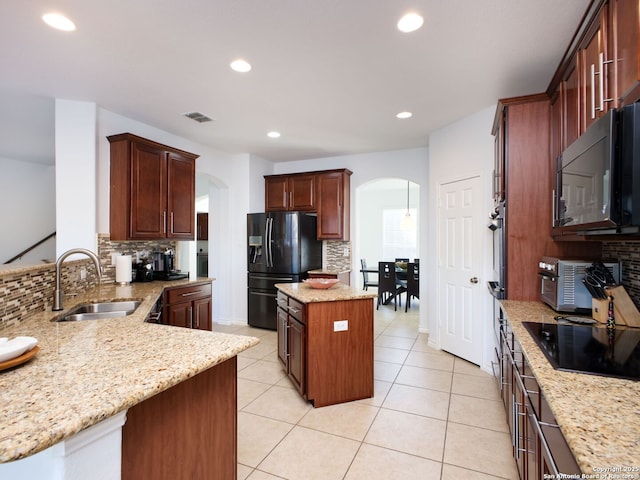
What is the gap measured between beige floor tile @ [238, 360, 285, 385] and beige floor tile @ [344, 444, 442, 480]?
1.27 m

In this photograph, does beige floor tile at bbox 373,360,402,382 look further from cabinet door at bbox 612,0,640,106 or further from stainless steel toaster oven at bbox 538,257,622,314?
cabinet door at bbox 612,0,640,106

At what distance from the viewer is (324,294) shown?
273 centimetres

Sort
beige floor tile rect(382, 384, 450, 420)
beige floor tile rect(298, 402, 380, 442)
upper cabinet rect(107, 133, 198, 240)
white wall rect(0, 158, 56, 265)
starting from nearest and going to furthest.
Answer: beige floor tile rect(298, 402, 380, 442), beige floor tile rect(382, 384, 450, 420), upper cabinet rect(107, 133, 198, 240), white wall rect(0, 158, 56, 265)

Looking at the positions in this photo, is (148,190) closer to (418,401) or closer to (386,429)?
(386,429)

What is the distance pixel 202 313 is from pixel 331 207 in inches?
94.0

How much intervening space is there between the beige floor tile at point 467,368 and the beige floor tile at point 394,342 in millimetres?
644

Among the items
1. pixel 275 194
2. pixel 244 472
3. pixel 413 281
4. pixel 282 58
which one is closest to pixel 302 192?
pixel 275 194

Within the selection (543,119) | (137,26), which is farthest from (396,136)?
(137,26)

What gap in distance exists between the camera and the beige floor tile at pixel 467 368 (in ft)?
10.6

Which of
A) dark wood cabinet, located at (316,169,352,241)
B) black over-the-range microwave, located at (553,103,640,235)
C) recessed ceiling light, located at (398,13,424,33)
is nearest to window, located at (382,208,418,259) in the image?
dark wood cabinet, located at (316,169,352,241)

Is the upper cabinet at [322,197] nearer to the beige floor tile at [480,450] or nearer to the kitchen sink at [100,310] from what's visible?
the kitchen sink at [100,310]

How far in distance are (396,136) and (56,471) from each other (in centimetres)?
424

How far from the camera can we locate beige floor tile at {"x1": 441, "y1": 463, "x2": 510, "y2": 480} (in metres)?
1.82

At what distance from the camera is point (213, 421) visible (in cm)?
137
